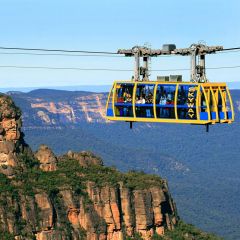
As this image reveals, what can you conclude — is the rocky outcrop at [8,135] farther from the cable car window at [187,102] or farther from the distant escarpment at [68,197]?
the cable car window at [187,102]

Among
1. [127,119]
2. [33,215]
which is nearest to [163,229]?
[33,215]

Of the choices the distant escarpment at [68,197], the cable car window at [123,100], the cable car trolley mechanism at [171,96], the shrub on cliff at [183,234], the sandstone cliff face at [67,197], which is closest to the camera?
the cable car trolley mechanism at [171,96]

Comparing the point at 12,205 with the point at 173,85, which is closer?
the point at 173,85

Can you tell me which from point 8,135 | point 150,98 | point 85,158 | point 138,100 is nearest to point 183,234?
point 85,158

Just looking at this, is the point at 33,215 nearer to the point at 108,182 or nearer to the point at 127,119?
the point at 108,182

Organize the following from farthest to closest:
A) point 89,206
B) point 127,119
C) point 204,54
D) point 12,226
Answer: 1. point 89,206
2. point 12,226
3. point 127,119
4. point 204,54

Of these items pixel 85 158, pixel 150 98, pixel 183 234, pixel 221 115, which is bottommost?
pixel 183 234

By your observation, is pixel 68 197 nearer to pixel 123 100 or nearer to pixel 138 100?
pixel 123 100

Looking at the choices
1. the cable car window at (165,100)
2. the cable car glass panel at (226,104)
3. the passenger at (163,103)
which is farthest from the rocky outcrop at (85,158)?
the cable car glass panel at (226,104)
